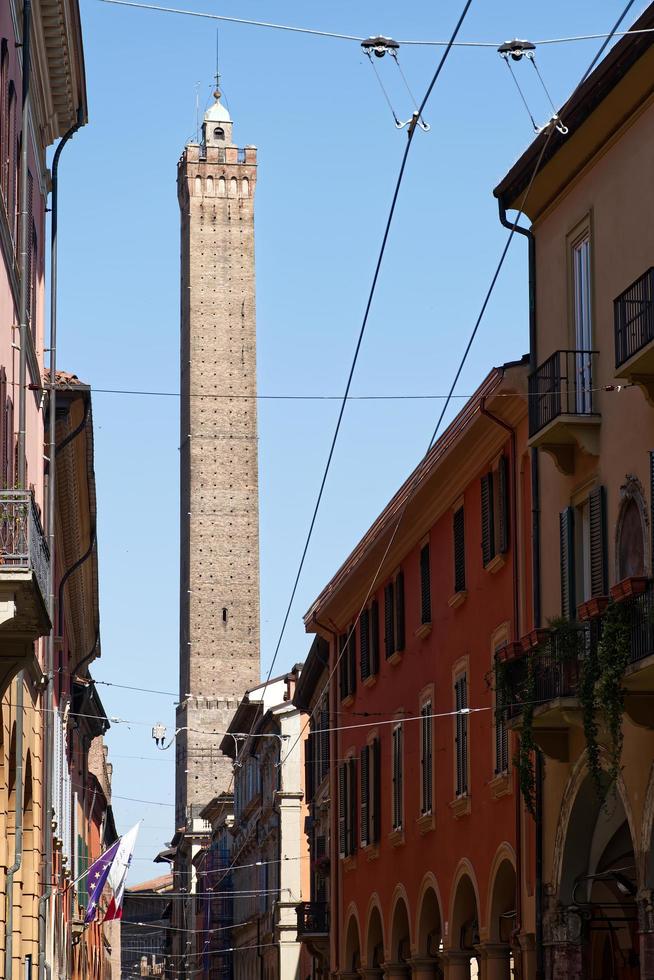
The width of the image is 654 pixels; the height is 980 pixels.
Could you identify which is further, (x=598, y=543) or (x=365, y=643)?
(x=365, y=643)

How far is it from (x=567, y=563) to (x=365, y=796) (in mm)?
14701

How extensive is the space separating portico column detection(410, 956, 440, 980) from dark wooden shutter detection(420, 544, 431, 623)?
5.13m

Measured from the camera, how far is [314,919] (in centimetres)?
4419

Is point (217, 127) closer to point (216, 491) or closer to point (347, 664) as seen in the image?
point (216, 491)

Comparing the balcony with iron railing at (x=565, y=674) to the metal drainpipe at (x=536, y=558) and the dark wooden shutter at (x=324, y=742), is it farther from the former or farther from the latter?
the dark wooden shutter at (x=324, y=742)

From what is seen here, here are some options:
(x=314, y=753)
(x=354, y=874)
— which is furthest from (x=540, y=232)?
(x=314, y=753)

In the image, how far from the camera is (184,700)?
104 m

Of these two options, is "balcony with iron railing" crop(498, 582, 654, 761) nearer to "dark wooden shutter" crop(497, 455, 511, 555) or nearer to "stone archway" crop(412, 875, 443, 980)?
"dark wooden shutter" crop(497, 455, 511, 555)

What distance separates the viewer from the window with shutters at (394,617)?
3180 cm

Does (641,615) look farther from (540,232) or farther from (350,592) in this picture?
(350,592)

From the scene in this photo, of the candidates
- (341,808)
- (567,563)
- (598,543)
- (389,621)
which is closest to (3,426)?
(598,543)

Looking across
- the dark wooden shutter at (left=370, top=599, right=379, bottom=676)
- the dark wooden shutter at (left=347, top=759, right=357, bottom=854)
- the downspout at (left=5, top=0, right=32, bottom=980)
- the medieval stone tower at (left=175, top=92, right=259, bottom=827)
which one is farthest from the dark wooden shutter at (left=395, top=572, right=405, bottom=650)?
the medieval stone tower at (left=175, top=92, right=259, bottom=827)

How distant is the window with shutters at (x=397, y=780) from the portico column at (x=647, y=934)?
13.1m

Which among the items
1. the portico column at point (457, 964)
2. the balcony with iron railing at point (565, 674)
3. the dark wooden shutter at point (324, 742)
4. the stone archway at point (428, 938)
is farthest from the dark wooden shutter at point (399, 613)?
the dark wooden shutter at point (324, 742)
